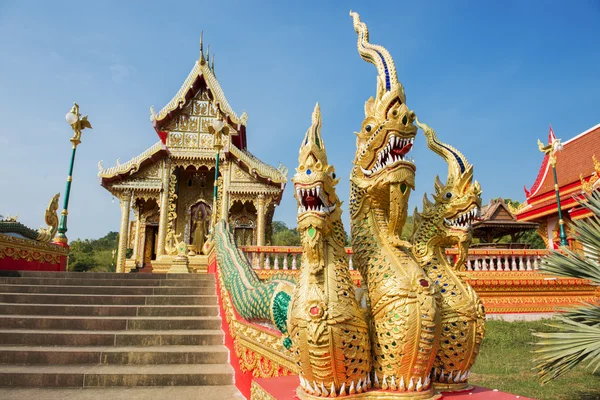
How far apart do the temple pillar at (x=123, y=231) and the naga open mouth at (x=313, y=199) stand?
52.6ft

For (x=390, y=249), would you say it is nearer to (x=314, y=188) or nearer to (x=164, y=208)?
(x=314, y=188)

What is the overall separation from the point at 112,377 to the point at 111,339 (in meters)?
0.95

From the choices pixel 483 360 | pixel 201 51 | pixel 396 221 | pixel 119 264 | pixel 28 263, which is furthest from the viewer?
pixel 201 51

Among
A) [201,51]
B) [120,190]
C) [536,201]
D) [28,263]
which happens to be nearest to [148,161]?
[120,190]

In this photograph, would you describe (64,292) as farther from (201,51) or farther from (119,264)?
(201,51)

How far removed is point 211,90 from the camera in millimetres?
18734

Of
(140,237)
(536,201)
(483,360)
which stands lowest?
(483,360)

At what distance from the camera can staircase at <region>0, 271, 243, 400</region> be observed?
4180mm

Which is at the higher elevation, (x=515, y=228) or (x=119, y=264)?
(x=515, y=228)

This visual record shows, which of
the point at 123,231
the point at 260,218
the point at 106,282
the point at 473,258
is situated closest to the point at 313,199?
the point at 106,282

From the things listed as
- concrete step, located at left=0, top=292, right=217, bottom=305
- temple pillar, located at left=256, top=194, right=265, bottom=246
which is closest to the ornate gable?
temple pillar, located at left=256, top=194, right=265, bottom=246

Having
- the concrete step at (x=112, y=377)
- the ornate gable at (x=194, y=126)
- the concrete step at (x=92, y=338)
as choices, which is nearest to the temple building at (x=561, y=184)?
the ornate gable at (x=194, y=126)

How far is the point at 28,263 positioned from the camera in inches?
374

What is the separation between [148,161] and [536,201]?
59.4 ft
